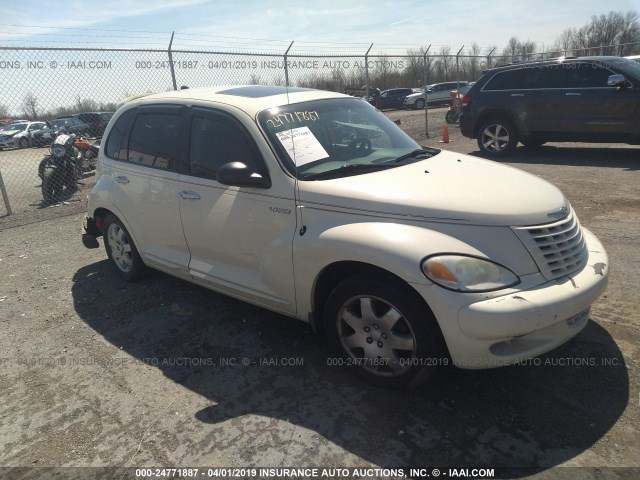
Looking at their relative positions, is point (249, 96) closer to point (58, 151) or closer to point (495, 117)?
point (58, 151)

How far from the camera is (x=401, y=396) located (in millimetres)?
2992

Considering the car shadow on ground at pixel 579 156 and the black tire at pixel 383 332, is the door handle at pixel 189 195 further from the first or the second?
the car shadow on ground at pixel 579 156

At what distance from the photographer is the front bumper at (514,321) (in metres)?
2.54

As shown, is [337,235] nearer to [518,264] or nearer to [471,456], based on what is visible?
[518,264]

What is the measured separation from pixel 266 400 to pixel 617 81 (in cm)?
883

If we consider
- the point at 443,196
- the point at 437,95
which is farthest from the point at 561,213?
the point at 437,95

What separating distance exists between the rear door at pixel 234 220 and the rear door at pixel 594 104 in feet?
26.6

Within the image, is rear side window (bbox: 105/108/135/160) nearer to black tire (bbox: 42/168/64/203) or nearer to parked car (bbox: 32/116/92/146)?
black tire (bbox: 42/168/64/203)

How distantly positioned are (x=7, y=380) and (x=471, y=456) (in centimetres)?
314

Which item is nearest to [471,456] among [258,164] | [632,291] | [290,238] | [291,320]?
Answer: [290,238]

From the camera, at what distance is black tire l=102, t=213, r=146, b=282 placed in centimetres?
486

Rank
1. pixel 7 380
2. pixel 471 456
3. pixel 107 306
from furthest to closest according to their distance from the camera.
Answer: pixel 107 306 → pixel 7 380 → pixel 471 456

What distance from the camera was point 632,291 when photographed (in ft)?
13.4

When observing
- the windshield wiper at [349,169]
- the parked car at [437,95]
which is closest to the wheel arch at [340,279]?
the windshield wiper at [349,169]
